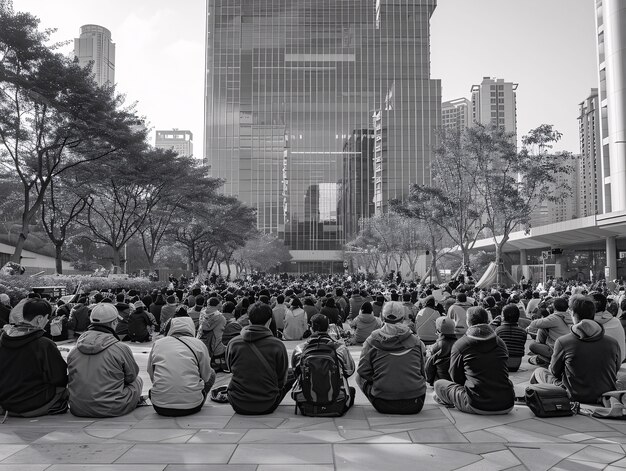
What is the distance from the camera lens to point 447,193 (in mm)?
28656

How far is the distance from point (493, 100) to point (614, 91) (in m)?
91.5

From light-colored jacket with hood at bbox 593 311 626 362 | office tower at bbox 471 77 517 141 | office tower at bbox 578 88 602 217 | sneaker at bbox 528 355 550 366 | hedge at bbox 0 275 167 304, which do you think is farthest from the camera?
office tower at bbox 471 77 517 141

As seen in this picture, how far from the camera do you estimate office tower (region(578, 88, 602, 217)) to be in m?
61.9

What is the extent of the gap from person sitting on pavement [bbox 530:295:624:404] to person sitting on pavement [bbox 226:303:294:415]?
3.22 meters

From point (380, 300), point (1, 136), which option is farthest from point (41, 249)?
point (380, 300)

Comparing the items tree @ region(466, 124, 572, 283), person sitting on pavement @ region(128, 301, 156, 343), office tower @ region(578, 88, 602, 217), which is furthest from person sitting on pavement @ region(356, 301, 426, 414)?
office tower @ region(578, 88, 602, 217)

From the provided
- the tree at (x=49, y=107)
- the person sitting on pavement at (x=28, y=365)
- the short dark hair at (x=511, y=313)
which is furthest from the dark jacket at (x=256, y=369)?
the tree at (x=49, y=107)

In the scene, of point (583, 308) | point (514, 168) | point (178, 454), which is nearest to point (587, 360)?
point (583, 308)

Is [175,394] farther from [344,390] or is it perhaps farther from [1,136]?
[1,136]

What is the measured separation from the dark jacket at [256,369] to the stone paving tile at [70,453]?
1446 mm

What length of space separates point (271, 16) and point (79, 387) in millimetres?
107650

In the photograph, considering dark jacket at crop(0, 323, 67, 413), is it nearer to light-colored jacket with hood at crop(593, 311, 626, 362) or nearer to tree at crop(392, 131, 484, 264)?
light-colored jacket with hood at crop(593, 311, 626, 362)

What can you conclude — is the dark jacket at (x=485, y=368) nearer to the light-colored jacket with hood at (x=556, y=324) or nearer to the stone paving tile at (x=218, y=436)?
the stone paving tile at (x=218, y=436)

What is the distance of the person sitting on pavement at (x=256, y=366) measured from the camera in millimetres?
5895
